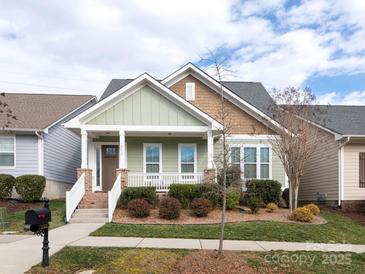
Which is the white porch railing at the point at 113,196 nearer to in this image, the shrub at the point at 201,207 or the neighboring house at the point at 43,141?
the shrub at the point at 201,207

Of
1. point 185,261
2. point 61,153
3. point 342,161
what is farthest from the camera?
point 61,153

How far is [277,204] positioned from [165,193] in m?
4.86

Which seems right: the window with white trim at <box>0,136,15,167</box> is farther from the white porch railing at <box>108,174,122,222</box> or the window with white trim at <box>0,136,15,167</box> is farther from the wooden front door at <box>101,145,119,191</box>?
the white porch railing at <box>108,174,122,222</box>

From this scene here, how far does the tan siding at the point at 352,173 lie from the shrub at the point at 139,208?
31.9 ft

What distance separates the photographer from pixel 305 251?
Answer: 9367 millimetres

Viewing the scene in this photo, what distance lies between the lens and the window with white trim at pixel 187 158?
19.8 meters

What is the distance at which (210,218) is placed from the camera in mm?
14547

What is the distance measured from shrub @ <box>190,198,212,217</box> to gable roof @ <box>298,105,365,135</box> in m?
6.84

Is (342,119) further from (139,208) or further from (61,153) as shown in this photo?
(61,153)

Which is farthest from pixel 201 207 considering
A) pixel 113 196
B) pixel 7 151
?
pixel 7 151

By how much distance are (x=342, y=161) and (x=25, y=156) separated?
15446 millimetres

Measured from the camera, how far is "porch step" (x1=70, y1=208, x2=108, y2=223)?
560 inches

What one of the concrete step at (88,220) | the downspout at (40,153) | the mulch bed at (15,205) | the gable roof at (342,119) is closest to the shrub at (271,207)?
the gable roof at (342,119)

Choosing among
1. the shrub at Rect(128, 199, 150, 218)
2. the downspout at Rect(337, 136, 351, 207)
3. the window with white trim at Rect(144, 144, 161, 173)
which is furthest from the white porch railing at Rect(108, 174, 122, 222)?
the downspout at Rect(337, 136, 351, 207)
